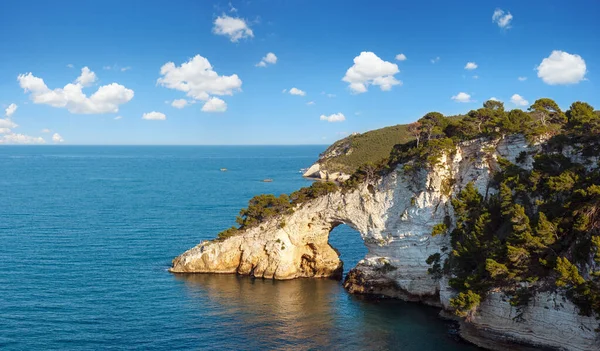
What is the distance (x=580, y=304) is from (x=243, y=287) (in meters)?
28.9

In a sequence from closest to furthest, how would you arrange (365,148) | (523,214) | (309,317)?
(523,214) < (309,317) < (365,148)

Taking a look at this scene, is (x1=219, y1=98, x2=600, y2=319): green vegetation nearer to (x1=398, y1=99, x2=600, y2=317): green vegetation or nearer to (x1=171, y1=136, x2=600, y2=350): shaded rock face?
(x1=398, y1=99, x2=600, y2=317): green vegetation

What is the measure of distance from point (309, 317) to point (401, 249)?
10841 mm

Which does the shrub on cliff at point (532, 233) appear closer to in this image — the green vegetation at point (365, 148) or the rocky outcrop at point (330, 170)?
the rocky outcrop at point (330, 170)

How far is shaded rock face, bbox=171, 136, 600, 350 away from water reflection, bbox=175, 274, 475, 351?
71.1 inches

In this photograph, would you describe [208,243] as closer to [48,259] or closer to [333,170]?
[48,259]

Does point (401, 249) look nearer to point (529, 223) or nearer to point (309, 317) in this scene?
point (309, 317)

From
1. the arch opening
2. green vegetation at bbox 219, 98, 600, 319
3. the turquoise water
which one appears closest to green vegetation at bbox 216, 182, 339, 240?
green vegetation at bbox 219, 98, 600, 319

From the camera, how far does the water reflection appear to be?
110ft

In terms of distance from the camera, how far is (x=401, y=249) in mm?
43125

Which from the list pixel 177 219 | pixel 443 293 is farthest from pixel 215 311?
pixel 177 219

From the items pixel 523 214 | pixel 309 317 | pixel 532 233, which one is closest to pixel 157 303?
pixel 309 317

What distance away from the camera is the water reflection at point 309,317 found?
110ft

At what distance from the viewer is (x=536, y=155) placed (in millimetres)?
37000
